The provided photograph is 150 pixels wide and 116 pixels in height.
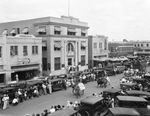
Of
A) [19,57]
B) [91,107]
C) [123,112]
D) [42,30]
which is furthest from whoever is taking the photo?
[42,30]

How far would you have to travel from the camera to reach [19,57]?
1206 inches

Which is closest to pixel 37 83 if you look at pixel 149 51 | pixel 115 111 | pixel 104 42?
pixel 115 111

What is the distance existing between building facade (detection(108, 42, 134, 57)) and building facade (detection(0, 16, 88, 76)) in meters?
24.8

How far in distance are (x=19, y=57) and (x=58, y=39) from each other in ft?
32.5

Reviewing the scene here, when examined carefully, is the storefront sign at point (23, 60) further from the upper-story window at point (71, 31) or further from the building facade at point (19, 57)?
the upper-story window at point (71, 31)

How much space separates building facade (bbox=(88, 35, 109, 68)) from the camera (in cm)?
4984

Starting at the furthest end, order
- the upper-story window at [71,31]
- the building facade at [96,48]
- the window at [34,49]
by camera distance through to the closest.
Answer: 1. the building facade at [96,48]
2. the upper-story window at [71,31]
3. the window at [34,49]

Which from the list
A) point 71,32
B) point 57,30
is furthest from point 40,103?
point 71,32

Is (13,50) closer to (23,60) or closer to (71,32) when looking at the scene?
(23,60)

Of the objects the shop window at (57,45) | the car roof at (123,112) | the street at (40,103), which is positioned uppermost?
the shop window at (57,45)

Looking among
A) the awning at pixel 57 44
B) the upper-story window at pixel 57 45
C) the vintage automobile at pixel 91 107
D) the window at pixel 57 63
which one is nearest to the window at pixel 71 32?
the upper-story window at pixel 57 45

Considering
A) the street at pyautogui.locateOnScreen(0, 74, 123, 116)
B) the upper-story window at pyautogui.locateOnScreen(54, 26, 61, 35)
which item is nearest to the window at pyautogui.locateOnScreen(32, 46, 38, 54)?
the upper-story window at pyautogui.locateOnScreen(54, 26, 61, 35)

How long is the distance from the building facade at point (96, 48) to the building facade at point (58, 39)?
4.27 m

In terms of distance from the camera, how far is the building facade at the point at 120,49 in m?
67.7
